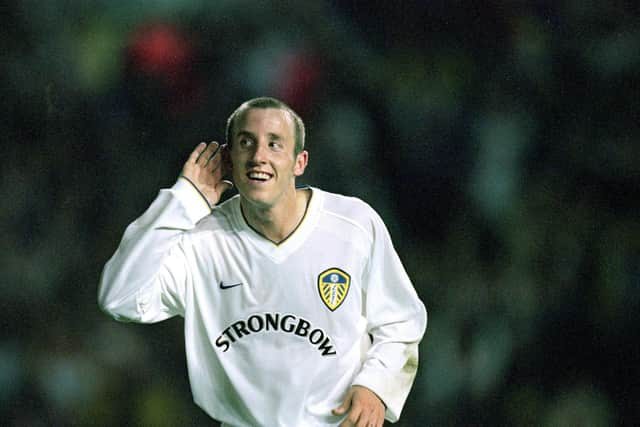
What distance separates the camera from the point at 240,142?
1.77m

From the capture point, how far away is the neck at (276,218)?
1799 millimetres

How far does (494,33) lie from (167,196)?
4.60 ft

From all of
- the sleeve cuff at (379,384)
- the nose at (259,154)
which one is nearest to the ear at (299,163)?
the nose at (259,154)

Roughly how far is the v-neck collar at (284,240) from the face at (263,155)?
8 centimetres

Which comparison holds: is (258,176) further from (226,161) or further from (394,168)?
(394,168)

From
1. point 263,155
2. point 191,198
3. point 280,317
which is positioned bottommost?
point 280,317

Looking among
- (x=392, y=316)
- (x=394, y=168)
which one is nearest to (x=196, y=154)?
(x=392, y=316)

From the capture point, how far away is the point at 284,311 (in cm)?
179

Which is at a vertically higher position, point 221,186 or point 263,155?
point 263,155

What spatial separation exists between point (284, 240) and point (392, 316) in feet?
1.01

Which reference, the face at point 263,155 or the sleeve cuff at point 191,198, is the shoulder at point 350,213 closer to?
the face at point 263,155

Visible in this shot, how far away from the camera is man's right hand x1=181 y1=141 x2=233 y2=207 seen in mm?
1754

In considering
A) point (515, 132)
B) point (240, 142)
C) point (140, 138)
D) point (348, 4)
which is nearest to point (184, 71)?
point (140, 138)

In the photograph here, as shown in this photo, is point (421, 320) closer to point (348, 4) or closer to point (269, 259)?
point (269, 259)
